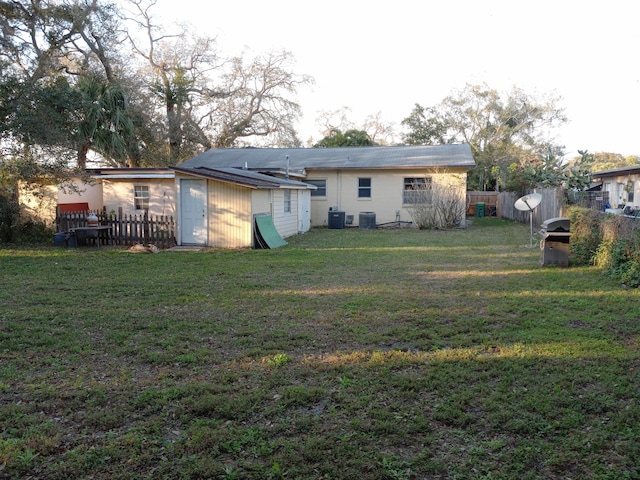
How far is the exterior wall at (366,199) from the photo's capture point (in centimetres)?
2369

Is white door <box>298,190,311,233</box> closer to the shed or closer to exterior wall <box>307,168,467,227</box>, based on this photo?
exterior wall <box>307,168,467,227</box>

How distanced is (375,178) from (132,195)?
11.0 metres

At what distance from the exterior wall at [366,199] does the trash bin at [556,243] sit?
12.5 m

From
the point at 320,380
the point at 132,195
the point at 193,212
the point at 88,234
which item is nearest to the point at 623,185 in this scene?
the point at 193,212

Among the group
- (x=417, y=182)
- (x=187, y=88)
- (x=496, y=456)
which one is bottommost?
(x=496, y=456)

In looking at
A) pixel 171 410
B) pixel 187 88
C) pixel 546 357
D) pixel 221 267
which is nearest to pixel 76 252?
pixel 221 267

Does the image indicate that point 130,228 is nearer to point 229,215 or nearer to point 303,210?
point 229,215

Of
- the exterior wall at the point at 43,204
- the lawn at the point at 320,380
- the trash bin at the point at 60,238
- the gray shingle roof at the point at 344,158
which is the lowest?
the lawn at the point at 320,380

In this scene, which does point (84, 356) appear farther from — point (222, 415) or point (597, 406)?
point (597, 406)

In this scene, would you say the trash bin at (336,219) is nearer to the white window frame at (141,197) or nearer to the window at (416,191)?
the window at (416,191)

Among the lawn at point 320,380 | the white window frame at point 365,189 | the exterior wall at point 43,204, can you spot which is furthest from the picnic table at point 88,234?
the white window frame at point 365,189

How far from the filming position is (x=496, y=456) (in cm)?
334

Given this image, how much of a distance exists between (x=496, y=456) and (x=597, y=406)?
3.95 ft

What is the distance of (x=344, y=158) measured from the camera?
2533 centimetres
